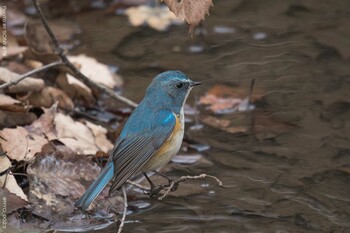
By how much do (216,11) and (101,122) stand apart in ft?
9.60

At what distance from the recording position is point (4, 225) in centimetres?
528

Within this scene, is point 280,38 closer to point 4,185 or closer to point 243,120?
point 243,120

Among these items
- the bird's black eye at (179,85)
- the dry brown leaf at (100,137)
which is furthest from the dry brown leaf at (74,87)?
the bird's black eye at (179,85)

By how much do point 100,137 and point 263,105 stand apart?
1.74m

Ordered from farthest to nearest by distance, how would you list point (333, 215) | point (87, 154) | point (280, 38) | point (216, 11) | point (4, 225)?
point (216, 11) < point (280, 38) < point (87, 154) < point (333, 215) < point (4, 225)

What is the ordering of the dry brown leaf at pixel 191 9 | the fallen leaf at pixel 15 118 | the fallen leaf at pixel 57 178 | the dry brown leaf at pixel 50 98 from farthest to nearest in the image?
the dry brown leaf at pixel 50 98
the fallen leaf at pixel 15 118
the fallen leaf at pixel 57 178
the dry brown leaf at pixel 191 9

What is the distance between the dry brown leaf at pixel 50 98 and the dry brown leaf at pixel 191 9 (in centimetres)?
241

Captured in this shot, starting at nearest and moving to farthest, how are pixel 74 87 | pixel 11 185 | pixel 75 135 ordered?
pixel 11 185 → pixel 75 135 → pixel 74 87

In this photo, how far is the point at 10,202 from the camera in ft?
17.6

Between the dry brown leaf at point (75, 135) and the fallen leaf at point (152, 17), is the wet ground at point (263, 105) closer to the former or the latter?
the fallen leaf at point (152, 17)

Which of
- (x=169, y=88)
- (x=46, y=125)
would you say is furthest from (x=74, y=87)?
(x=169, y=88)

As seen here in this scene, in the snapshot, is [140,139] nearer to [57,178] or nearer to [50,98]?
[57,178]

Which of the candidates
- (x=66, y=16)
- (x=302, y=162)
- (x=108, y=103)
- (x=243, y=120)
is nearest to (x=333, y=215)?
(x=302, y=162)

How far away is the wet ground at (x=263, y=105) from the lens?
19.0 feet
